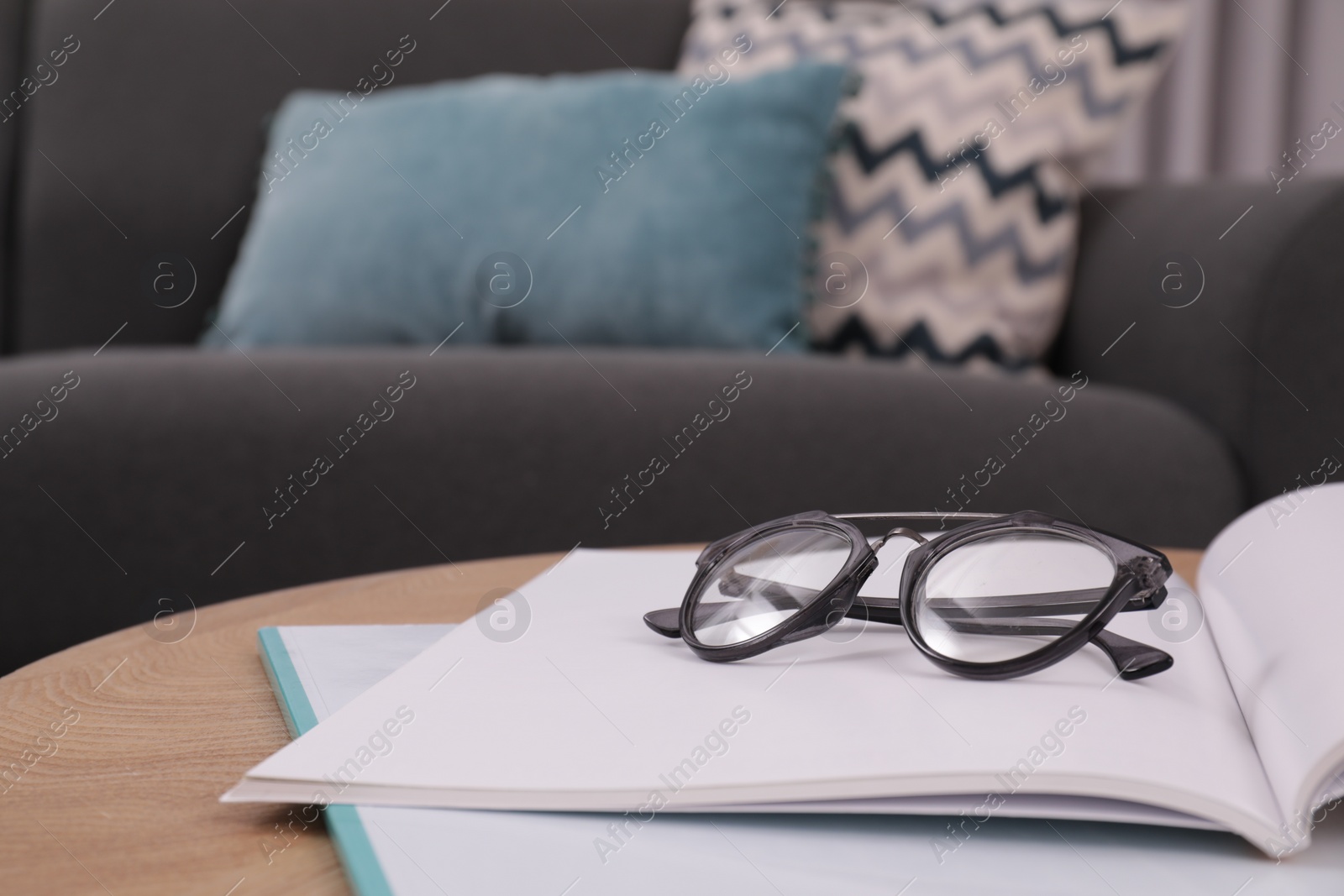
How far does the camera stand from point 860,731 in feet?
1.07

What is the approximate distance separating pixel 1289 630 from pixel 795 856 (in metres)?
0.21

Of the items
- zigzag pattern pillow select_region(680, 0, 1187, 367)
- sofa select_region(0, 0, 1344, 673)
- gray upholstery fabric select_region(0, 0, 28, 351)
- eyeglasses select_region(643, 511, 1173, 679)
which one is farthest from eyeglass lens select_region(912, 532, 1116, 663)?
gray upholstery fabric select_region(0, 0, 28, 351)

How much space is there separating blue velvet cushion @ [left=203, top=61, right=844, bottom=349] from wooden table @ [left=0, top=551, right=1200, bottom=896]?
2.48 ft

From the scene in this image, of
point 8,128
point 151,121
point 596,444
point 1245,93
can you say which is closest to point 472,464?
point 596,444

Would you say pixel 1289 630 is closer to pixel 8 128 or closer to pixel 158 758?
pixel 158 758

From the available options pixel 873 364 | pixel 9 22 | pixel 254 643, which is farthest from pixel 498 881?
pixel 9 22

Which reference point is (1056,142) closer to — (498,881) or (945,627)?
(945,627)

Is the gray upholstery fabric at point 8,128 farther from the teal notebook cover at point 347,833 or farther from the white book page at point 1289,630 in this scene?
the white book page at point 1289,630

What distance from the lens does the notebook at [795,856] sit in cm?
27

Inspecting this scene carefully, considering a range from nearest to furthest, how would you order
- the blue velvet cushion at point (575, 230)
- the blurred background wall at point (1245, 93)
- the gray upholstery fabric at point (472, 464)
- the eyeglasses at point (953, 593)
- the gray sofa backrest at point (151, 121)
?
the eyeglasses at point (953, 593) < the gray upholstery fabric at point (472, 464) < the blue velvet cushion at point (575, 230) < the gray sofa backrest at point (151, 121) < the blurred background wall at point (1245, 93)

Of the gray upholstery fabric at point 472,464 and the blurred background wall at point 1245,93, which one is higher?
the gray upholstery fabric at point 472,464

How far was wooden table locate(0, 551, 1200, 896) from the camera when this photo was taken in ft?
0.94

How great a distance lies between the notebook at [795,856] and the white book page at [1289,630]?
23mm

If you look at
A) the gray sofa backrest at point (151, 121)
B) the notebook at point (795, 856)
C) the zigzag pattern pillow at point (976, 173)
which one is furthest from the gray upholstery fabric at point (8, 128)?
the notebook at point (795, 856)
